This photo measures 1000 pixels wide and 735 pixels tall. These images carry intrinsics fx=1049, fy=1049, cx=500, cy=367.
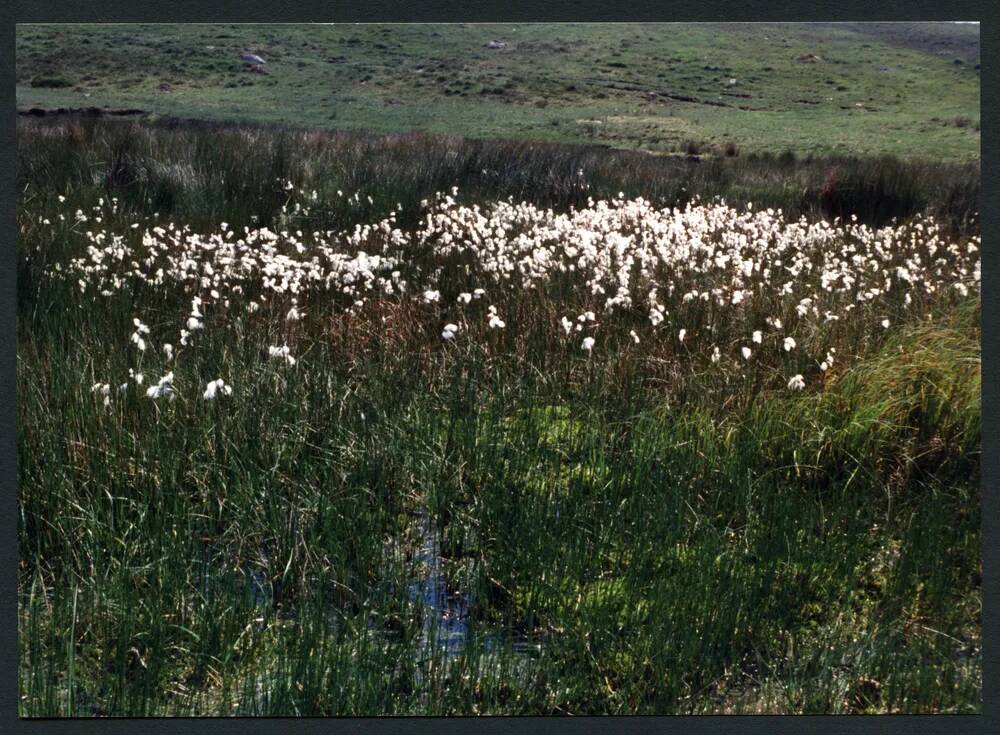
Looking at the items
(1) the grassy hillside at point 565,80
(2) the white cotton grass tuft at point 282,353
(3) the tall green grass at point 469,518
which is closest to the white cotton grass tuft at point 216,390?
(3) the tall green grass at point 469,518

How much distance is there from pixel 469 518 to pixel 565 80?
6.38ft

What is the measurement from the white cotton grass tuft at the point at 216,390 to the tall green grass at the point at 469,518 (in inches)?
2.6

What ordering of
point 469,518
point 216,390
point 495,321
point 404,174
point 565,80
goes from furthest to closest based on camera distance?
point 404,174 < point 495,321 < point 565,80 < point 216,390 < point 469,518

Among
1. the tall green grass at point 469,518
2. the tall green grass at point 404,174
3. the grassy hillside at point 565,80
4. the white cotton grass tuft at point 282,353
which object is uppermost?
the grassy hillside at point 565,80

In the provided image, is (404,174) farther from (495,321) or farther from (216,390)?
(216,390)

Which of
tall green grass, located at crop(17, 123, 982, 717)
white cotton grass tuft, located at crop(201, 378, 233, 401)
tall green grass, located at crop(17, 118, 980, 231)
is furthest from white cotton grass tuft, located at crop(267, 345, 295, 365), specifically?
tall green grass, located at crop(17, 118, 980, 231)

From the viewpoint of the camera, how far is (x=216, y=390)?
446 centimetres

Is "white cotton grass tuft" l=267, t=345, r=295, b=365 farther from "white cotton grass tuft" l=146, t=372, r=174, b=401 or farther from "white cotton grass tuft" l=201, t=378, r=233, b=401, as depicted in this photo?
"white cotton grass tuft" l=146, t=372, r=174, b=401

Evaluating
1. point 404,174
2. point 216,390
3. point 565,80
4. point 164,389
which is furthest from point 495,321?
point 164,389

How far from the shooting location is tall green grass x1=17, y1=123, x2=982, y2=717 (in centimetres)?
368

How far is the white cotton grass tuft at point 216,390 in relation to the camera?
13.3 feet

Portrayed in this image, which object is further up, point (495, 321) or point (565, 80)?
point (565, 80)

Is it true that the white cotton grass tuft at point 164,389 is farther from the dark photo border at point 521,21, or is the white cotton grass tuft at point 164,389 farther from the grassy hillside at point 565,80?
the grassy hillside at point 565,80

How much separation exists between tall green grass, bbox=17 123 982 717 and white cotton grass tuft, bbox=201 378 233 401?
0.21 ft
